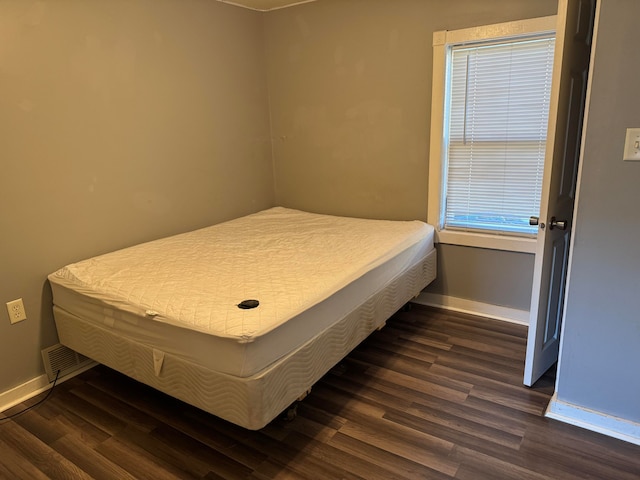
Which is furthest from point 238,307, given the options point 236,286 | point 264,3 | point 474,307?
point 264,3

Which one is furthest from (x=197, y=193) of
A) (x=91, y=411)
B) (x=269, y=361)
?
(x=269, y=361)

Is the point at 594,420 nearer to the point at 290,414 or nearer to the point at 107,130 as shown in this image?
the point at 290,414

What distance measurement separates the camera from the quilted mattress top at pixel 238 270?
169cm

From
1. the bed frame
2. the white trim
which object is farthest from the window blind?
the white trim

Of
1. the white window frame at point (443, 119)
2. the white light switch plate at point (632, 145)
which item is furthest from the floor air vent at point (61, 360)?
the white light switch plate at point (632, 145)

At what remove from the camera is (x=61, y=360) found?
7.78 feet

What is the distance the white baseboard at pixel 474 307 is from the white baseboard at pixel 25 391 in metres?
2.46

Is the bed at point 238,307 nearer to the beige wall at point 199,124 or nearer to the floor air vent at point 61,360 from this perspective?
the floor air vent at point 61,360

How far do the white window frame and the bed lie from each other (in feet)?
0.96

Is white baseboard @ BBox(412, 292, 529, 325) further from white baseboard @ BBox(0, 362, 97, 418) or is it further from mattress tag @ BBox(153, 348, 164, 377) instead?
white baseboard @ BBox(0, 362, 97, 418)

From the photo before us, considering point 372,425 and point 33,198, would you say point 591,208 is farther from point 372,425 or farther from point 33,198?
point 33,198

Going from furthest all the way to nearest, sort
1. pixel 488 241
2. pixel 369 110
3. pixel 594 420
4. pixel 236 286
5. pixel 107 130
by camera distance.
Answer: pixel 369 110 → pixel 488 241 → pixel 107 130 → pixel 236 286 → pixel 594 420

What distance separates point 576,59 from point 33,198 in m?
2.72

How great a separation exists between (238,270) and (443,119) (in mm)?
1749
